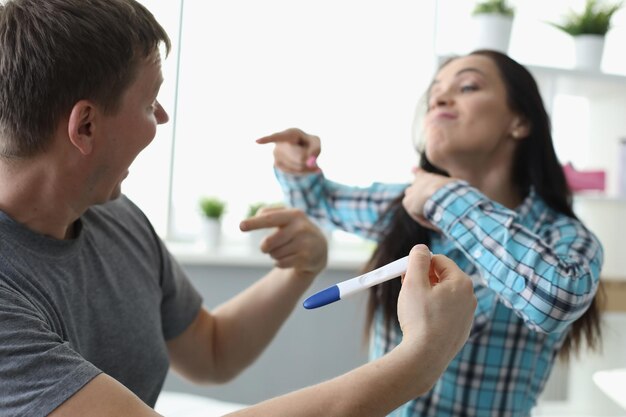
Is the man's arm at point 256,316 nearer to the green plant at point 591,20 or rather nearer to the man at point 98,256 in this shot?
the man at point 98,256

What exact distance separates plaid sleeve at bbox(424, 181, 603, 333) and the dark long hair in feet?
0.64

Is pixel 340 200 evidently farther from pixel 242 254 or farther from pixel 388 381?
pixel 242 254

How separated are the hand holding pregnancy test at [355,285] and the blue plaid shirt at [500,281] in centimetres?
33

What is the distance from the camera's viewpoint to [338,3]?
9.80 feet

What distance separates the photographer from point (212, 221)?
2.82m

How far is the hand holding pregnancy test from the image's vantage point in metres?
0.92

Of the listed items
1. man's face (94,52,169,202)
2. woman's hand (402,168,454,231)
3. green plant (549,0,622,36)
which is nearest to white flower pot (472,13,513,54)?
green plant (549,0,622,36)

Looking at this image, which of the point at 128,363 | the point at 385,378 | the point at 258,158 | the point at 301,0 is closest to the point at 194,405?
the point at 128,363

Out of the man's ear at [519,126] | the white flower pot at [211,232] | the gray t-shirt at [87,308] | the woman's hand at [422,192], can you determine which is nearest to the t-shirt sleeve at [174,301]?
the gray t-shirt at [87,308]

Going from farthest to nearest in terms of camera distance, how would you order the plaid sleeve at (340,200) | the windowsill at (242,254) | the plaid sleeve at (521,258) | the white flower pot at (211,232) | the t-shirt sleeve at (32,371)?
the white flower pot at (211,232) → the windowsill at (242,254) → the plaid sleeve at (340,200) → the plaid sleeve at (521,258) → the t-shirt sleeve at (32,371)

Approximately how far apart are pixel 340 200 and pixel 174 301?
1.53 feet

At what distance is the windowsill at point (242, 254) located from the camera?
2.70 m

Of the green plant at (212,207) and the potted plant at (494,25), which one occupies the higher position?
the potted plant at (494,25)

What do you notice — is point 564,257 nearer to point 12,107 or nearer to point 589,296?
point 589,296
